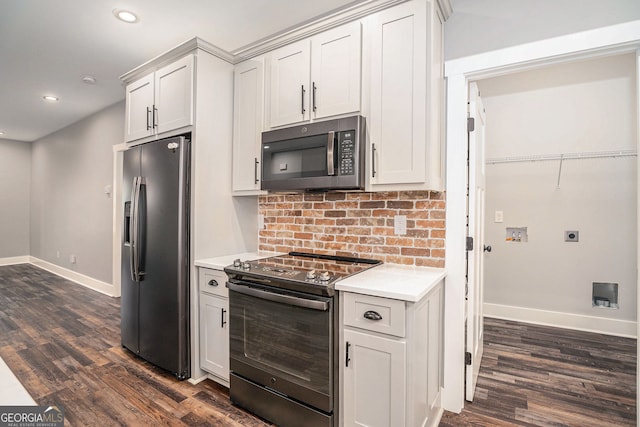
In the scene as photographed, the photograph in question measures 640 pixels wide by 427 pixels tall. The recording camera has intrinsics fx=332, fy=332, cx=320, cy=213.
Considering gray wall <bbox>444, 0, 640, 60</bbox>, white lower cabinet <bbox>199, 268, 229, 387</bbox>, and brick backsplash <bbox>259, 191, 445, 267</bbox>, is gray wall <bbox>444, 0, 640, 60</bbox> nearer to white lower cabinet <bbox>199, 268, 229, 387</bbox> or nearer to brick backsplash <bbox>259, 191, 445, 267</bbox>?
brick backsplash <bbox>259, 191, 445, 267</bbox>

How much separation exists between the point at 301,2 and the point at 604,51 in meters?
1.82

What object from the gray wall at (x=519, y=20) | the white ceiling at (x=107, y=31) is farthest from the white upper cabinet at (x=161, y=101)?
the gray wall at (x=519, y=20)

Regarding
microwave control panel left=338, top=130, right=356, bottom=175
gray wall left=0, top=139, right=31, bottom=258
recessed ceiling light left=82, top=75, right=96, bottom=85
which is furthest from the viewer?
gray wall left=0, top=139, right=31, bottom=258

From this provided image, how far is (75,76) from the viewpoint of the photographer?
3680 millimetres

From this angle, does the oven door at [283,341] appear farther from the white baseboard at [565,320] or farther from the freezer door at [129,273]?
the white baseboard at [565,320]

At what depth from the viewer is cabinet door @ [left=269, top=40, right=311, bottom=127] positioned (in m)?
2.27

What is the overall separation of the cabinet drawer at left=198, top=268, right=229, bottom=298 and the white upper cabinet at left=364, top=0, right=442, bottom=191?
1208mm

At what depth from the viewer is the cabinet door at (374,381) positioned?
1.58 m

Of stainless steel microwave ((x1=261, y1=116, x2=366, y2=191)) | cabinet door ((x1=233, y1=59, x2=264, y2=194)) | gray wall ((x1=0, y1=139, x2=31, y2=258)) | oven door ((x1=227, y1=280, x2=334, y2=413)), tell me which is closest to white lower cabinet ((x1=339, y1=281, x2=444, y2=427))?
oven door ((x1=227, y1=280, x2=334, y2=413))

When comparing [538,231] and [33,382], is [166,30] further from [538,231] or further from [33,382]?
[538,231]

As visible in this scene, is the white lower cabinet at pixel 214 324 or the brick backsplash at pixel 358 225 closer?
the brick backsplash at pixel 358 225

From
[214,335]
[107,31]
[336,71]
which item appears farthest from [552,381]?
[107,31]

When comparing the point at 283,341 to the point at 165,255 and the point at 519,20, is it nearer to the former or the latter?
the point at 165,255

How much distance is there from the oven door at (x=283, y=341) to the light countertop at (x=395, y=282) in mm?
180
